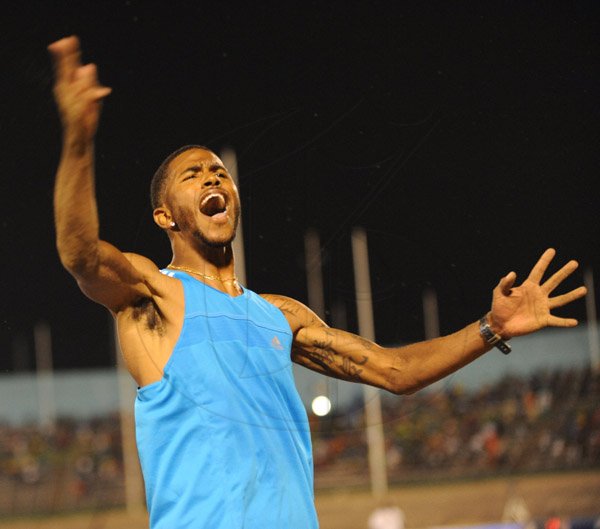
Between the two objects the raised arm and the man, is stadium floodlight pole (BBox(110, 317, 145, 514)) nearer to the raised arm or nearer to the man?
the man

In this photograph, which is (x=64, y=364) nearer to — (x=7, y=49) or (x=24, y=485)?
(x=24, y=485)

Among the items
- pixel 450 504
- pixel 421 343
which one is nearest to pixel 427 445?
pixel 450 504

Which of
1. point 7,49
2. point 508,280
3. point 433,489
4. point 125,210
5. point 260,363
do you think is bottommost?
point 433,489

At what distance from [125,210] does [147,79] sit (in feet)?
1.93

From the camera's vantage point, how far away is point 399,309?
13.0 ft

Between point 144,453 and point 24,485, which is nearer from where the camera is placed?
point 144,453

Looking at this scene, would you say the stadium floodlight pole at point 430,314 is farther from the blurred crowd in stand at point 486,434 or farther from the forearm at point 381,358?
the blurred crowd in stand at point 486,434

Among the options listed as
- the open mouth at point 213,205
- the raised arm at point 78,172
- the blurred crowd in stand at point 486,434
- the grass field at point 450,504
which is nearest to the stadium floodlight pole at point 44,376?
the grass field at point 450,504

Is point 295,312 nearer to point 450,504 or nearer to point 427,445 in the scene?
point 450,504

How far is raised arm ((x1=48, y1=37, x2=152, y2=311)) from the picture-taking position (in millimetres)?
2582

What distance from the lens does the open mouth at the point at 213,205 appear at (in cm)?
323

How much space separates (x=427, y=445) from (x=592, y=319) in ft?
43.6

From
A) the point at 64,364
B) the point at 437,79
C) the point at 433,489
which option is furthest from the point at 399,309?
the point at 64,364

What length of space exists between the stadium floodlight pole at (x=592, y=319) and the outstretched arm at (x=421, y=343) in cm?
102
